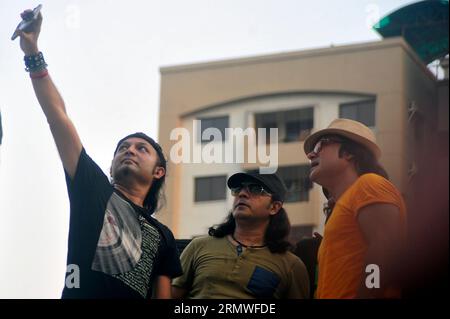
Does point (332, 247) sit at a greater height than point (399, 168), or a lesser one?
lesser

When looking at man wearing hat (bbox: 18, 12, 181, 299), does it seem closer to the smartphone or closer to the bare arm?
the smartphone

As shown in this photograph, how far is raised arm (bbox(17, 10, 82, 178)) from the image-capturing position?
14.5ft

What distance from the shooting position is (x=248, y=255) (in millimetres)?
4309

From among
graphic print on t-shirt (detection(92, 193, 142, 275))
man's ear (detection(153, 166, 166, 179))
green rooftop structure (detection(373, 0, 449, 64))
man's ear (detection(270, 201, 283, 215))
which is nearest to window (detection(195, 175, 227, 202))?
man's ear (detection(153, 166, 166, 179))

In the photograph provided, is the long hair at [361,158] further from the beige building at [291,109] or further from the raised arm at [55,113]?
the raised arm at [55,113]

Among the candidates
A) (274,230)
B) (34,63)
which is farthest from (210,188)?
(34,63)

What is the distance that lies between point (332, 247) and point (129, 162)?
3.20ft

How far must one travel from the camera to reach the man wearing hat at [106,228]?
4.39m

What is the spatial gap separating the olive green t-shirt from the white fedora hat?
57 centimetres

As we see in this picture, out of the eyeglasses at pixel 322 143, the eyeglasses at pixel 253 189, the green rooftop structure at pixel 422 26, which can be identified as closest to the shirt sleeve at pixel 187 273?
the eyeglasses at pixel 253 189
